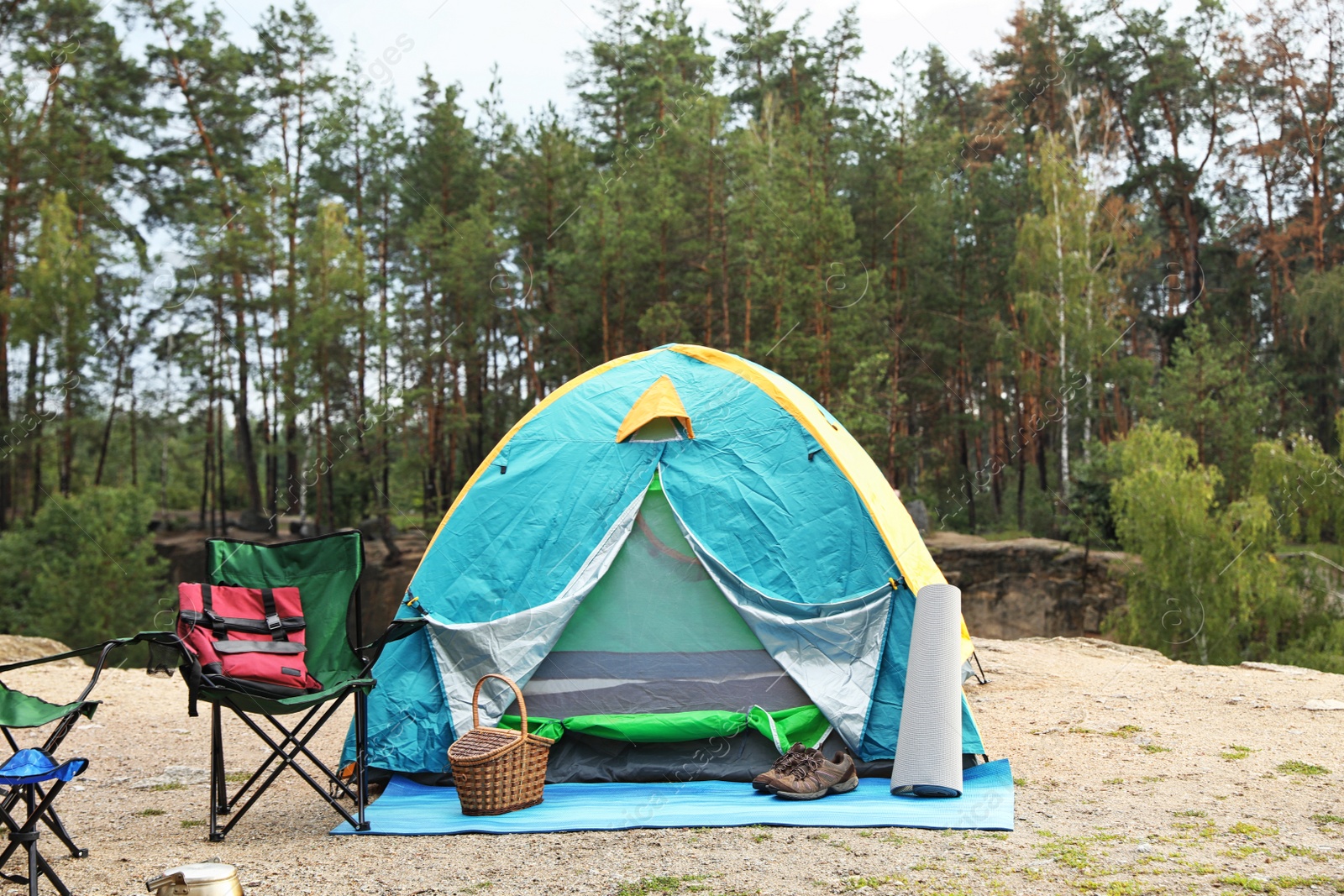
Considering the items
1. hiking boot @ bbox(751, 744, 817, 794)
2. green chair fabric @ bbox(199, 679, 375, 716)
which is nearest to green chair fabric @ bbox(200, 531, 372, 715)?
green chair fabric @ bbox(199, 679, 375, 716)

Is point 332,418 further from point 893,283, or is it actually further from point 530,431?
point 530,431

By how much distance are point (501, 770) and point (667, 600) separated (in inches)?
52.5

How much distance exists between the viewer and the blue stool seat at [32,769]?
10.3ft

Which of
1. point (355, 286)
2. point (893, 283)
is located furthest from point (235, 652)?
point (893, 283)

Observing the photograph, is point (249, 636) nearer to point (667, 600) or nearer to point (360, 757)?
point (360, 757)

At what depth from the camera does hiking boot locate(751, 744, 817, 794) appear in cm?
466

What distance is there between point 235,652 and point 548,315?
16.2m

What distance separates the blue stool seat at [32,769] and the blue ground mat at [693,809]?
118 centimetres

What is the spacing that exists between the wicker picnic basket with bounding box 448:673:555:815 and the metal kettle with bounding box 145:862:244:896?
1465mm

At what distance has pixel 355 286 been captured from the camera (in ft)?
63.7

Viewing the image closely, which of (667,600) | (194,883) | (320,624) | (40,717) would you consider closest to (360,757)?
Answer: (320,624)

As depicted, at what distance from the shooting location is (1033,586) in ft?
51.6

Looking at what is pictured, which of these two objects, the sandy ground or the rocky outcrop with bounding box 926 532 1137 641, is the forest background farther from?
→ the sandy ground

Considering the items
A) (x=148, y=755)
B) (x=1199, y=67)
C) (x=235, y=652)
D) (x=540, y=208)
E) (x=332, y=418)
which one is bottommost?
(x=148, y=755)
